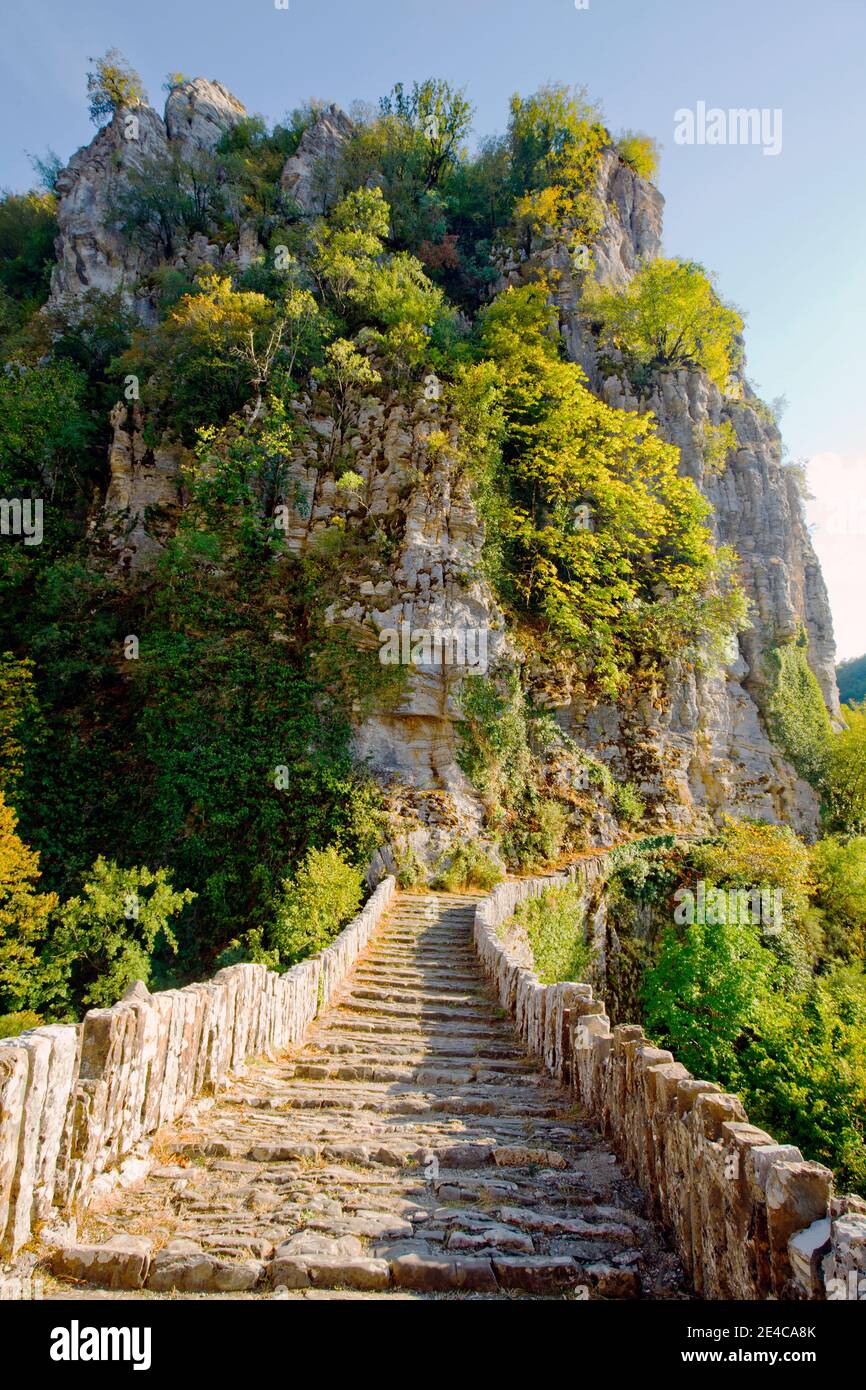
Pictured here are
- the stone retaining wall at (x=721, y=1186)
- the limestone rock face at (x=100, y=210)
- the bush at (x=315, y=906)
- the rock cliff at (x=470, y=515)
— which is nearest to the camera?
the stone retaining wall at (x=721, y=1186)

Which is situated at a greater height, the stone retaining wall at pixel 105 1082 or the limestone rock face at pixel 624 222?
the limestone rock face at pixel 624 222

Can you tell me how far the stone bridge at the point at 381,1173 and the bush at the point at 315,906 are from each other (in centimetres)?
401

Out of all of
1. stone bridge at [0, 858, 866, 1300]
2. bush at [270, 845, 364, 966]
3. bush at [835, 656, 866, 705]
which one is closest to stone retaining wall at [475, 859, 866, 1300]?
stone bridge at [0, 858, 866, 1300]

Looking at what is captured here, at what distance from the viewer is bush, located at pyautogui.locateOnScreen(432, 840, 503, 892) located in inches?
602

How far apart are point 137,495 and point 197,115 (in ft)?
83.9

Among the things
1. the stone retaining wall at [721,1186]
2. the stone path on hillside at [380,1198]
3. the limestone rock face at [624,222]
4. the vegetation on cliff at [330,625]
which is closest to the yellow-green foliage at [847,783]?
the vegetation on cliff at [330,625]

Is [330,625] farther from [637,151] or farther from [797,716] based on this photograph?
[637,151]

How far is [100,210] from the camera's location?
29.4 metres

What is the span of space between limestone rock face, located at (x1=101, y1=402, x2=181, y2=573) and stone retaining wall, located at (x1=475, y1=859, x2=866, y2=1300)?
20891 millimetres

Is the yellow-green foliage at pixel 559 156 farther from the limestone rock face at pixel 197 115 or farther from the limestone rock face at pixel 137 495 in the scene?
the limestone rock face at pixel 137 495

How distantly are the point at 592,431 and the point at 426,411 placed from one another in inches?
281

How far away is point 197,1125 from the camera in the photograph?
4719mm

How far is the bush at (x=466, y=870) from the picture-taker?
15.3 metres
